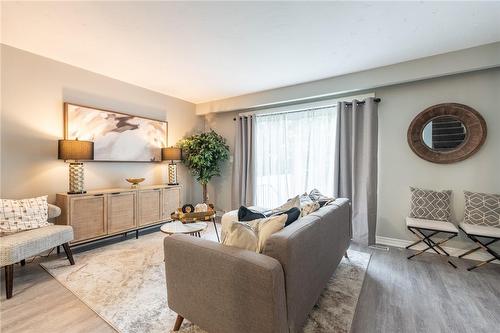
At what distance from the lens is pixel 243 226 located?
1.51 meters

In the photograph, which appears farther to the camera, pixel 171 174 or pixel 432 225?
pixel 171 174

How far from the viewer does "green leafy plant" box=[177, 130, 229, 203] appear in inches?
180

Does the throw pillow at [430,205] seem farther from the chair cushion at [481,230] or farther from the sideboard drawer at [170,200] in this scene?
the sideboard drawer at [170,200]

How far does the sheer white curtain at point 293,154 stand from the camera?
3908 millimetres

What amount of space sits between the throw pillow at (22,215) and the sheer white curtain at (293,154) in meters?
3.27

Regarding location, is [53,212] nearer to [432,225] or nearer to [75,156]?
[75,156]

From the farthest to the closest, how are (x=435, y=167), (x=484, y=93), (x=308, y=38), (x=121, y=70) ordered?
1. (x=121, y=70)
2. (x=435, y=167)
3. (x=484, y=93)
4. (x=308, y=38)

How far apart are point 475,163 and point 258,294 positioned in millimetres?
3449

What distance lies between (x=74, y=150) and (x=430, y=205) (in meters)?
4.83

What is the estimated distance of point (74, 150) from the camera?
9.76 ft

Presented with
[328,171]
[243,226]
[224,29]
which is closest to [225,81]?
[224,29]

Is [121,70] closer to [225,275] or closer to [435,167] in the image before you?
[225,275]

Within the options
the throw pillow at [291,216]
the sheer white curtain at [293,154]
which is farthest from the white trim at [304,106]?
the throw pillow at [291,216]

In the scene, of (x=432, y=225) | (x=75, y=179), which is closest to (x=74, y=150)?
(x=75, y=179)
